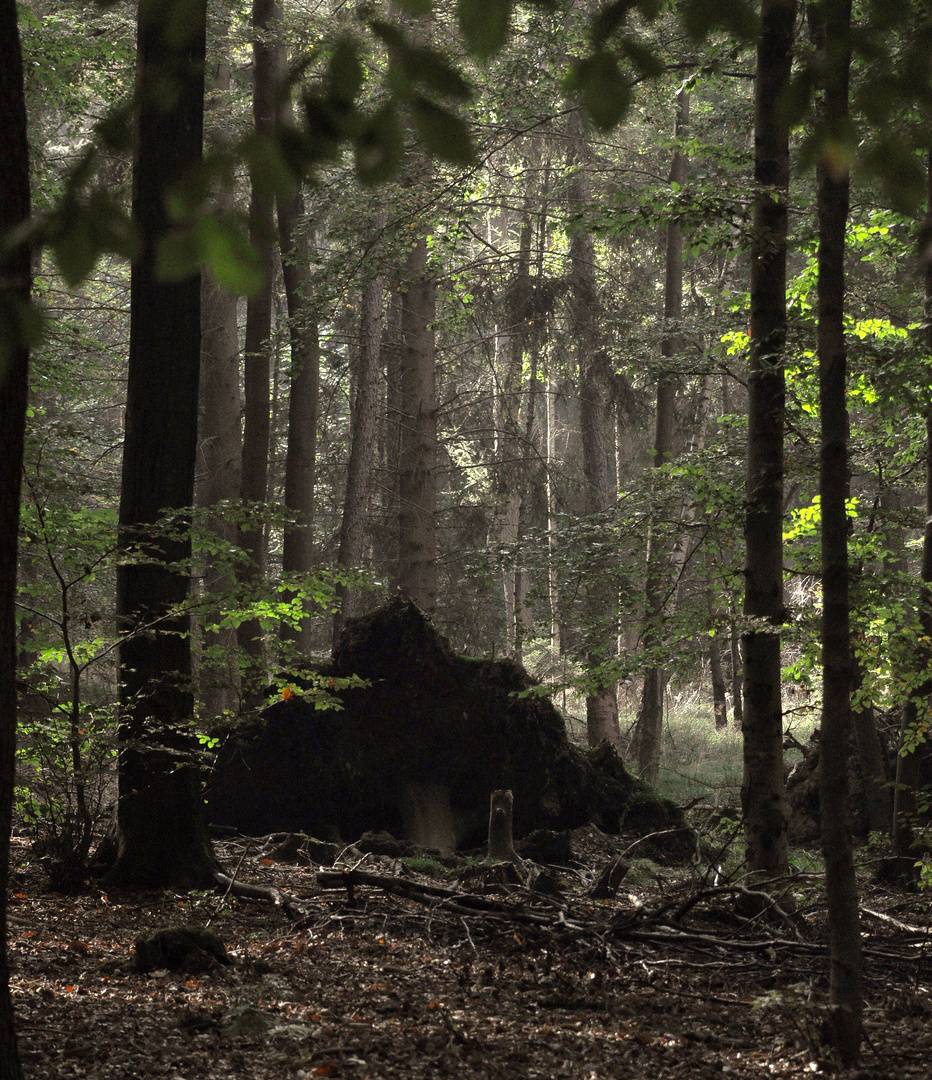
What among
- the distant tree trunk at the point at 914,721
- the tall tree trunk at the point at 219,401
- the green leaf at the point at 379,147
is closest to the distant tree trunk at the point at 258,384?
the tall tree trunk at the point at 219,401

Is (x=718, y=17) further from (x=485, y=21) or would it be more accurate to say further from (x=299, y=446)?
(x=299, y=446)

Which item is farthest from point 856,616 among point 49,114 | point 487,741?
point 49,114

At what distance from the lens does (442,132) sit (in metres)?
1.21

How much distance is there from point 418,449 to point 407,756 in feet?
23.8

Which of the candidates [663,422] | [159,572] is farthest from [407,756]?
[663,422]

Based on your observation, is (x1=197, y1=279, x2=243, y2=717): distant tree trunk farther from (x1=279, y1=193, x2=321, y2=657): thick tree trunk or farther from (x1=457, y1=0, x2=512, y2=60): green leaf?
(x1=457, y1=0, x2=512, y2=60): green leaf

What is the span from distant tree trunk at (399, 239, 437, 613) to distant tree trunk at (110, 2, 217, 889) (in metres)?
8.46

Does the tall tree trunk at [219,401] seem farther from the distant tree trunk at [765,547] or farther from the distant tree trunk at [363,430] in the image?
the distant tree trunk at [765,547]

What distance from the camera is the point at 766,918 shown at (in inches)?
240

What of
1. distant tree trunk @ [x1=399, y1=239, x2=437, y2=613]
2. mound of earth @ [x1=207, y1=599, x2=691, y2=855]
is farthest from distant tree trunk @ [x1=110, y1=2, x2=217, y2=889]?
distant tree trunk @ [x1=399, y1=239, x2=437, y2=613]

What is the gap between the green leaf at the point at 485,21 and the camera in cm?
122

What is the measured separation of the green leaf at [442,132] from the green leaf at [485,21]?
11 centimetres

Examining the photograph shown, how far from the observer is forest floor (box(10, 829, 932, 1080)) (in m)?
3.85

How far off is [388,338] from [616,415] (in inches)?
190
